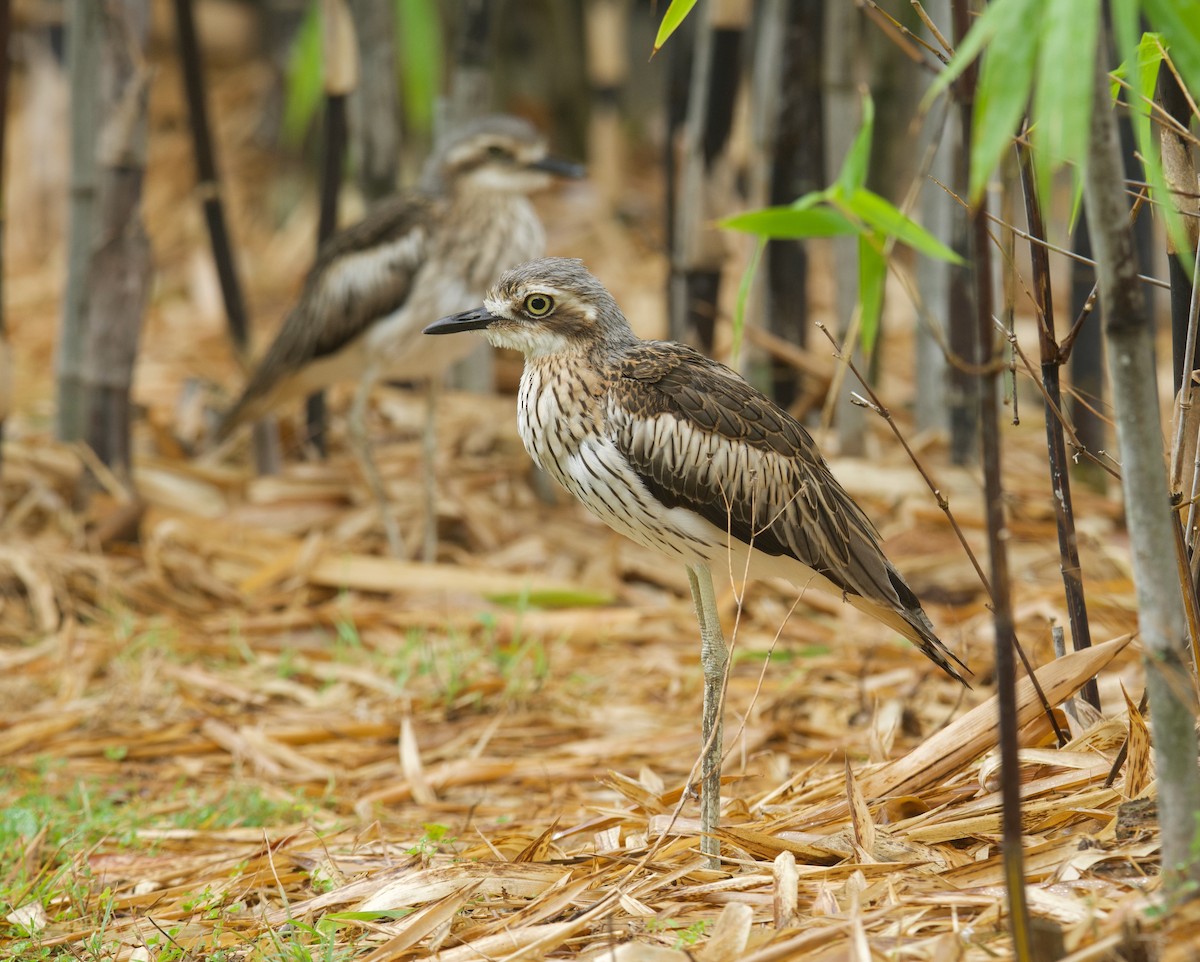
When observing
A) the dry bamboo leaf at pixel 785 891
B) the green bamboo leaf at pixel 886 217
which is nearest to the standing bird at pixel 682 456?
the dry bamboo leaf at pixel 785 891

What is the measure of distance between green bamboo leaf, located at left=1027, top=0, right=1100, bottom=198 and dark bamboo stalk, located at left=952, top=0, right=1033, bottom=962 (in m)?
0.21

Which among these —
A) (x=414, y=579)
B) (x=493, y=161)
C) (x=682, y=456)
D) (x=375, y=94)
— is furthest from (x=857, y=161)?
(x=375, y=94)

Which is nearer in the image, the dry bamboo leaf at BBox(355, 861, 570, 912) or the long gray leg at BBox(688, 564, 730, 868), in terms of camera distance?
the dry bamboo leaf at BBox(355, 861, 570, 912)

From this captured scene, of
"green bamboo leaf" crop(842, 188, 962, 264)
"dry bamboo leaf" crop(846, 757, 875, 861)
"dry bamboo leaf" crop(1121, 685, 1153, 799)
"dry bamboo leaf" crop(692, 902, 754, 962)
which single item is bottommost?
"dry bamboo leaf" crop(692, 902, 754, 962)

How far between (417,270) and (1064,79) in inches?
166

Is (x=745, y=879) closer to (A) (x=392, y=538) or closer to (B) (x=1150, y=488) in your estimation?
(B) (x=1150, y=488)

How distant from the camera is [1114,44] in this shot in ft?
10.2

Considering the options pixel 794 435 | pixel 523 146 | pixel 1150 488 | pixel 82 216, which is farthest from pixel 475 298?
pixel 1150 488

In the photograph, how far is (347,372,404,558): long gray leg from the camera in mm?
5266

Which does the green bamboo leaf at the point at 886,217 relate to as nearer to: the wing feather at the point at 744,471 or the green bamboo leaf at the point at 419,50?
the wing feather at the point at 744,471

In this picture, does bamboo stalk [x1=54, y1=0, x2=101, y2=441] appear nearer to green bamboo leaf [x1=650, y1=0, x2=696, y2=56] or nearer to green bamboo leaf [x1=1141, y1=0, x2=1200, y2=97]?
green bamboo leaf [x1=650, y1=0, x2=696, y2=56]

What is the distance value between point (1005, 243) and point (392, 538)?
336cm

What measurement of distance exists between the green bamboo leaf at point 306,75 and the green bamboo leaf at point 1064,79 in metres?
5.18

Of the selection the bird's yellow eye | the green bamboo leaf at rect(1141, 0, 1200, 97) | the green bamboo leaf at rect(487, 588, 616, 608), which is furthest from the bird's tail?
the green bamboo leaf at rect(487, 588, 616, 608)
